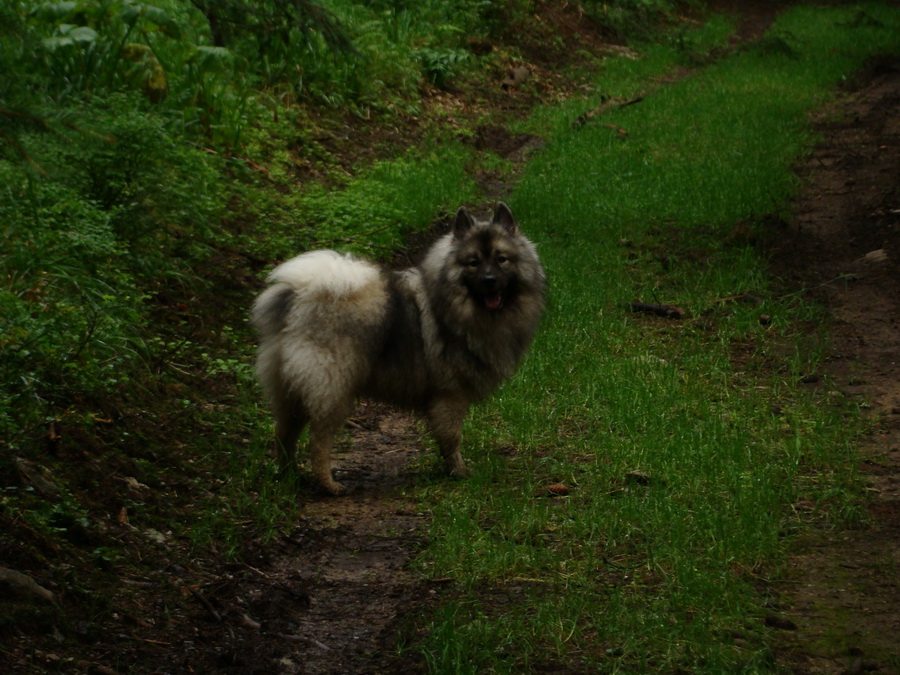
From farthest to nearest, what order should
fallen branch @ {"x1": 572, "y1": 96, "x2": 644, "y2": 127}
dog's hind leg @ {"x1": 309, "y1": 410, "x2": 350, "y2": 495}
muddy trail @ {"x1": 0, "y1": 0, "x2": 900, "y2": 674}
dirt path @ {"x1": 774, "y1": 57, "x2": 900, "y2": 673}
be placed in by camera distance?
fallen branch @ {"x1": 572, "y1": 96, "x2": 644, "y2": 127} → dog's hind leg @ {"x1": 309, "y1": 410, "x2": 350, "y2": 495} → dirt path @ {"x1": 774, "y1": 57, "x2": 900, "y2": 673} → muddy trail @ {"x1": 0, "y1": 0, "x2": 900, "y2": 674}

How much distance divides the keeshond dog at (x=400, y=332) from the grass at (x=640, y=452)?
1.80ft

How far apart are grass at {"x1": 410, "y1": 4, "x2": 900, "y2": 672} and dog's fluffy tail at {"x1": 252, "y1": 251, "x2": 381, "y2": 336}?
1.29 m

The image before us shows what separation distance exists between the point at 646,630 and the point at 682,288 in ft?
17.7

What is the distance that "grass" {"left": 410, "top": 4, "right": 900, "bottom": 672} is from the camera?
3840 mm

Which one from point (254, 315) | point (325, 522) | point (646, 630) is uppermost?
point (254, 315)

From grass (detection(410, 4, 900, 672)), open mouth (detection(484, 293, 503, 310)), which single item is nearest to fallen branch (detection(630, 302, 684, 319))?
grass (detection(410, 4, 900, 672))

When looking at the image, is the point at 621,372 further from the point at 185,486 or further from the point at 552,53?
the point at 552,53

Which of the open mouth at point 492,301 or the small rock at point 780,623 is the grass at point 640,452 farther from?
the open mouth at point 492,301

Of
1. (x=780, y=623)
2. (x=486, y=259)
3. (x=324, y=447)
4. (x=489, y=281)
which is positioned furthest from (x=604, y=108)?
(x=780, y=623)

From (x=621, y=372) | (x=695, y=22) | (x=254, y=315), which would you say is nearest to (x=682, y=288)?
(x=621, y=372)

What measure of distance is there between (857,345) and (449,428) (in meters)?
3.53

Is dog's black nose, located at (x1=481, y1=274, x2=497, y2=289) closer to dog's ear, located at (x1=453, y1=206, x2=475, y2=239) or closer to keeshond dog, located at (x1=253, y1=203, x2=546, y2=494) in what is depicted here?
keeshond dog, located at (x1=253, y1=203, x2=546, y2=494)

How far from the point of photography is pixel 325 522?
17.0 feet

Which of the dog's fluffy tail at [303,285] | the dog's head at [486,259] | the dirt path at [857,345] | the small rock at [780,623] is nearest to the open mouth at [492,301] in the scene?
the dog's head at [486,259]
